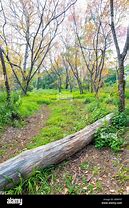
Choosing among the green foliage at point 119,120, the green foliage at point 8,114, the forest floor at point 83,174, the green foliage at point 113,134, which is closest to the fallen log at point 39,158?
the forest floor at point 83,174

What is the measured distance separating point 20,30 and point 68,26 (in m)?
5.94

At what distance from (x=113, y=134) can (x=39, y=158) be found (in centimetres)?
216

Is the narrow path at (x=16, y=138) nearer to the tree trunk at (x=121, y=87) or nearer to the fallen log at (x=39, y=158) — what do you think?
the fallen log at (x=39, y=158)

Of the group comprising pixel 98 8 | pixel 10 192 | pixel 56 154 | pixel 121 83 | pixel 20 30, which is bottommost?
pixel 10 192

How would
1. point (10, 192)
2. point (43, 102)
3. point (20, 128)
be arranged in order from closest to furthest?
1. point (10, 192)
2. point (20, 128)
3. point (43, 102)

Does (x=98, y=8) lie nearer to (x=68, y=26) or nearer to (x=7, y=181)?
(x=68, y=26)

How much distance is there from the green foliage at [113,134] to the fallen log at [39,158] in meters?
0.25

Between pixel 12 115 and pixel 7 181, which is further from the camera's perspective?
pixel 12 115

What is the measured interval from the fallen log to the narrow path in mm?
1659

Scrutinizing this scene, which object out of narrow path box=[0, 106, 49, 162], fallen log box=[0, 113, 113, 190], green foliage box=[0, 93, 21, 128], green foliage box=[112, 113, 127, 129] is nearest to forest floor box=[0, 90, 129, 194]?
narrow path box=[0, 106, 49, 162]

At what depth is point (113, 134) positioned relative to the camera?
21.0ft
